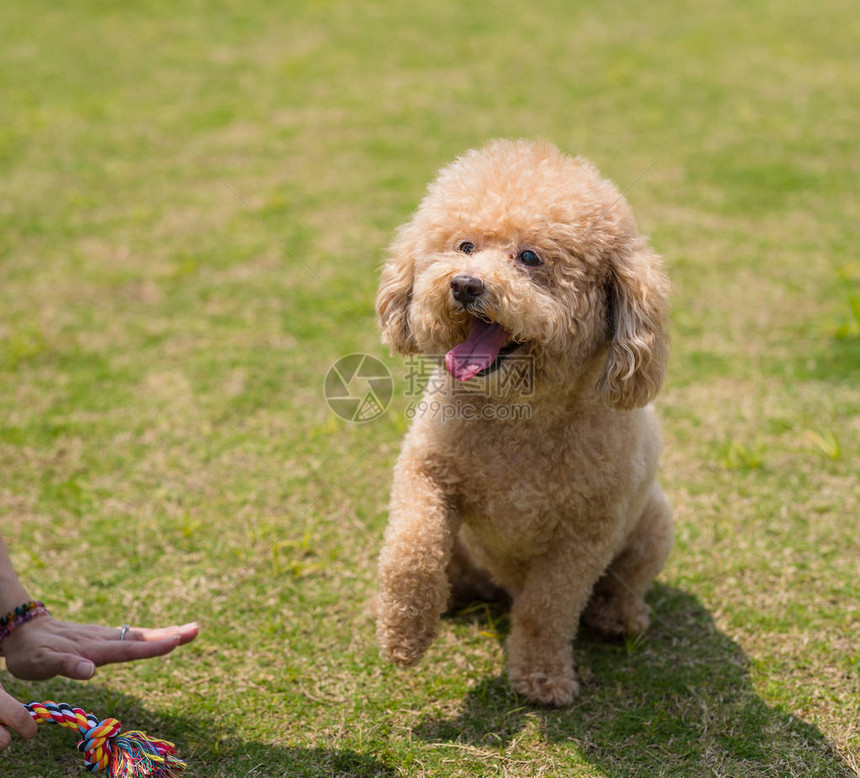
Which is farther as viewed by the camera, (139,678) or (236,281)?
(236,281)

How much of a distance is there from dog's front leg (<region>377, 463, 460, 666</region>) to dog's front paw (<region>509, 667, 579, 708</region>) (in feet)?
1.14

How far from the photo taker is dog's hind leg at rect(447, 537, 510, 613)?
267 cm

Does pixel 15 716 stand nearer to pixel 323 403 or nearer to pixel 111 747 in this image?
pixel 111 747

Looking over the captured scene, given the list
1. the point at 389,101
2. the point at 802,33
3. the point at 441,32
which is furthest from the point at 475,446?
the point at 802,33

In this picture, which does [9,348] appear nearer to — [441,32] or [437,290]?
[437,290]

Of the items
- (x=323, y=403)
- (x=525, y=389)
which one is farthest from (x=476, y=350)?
(x=323, y=403)

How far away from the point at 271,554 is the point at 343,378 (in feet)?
3.94

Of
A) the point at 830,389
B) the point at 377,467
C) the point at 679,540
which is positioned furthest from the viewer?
the point at 830,389

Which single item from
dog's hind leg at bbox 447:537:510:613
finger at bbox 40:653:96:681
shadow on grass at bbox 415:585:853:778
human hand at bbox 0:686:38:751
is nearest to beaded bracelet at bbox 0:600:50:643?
finger at bbox 40:653:96:681

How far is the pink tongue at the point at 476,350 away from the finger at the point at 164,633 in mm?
1024

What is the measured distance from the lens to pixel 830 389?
12.4ft

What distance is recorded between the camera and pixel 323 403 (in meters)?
3.70

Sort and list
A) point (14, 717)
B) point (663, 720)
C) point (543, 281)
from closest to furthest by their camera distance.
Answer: point (14, 717), point (543, 281), point (663, 720)

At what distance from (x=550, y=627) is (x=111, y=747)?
1.17 meters
